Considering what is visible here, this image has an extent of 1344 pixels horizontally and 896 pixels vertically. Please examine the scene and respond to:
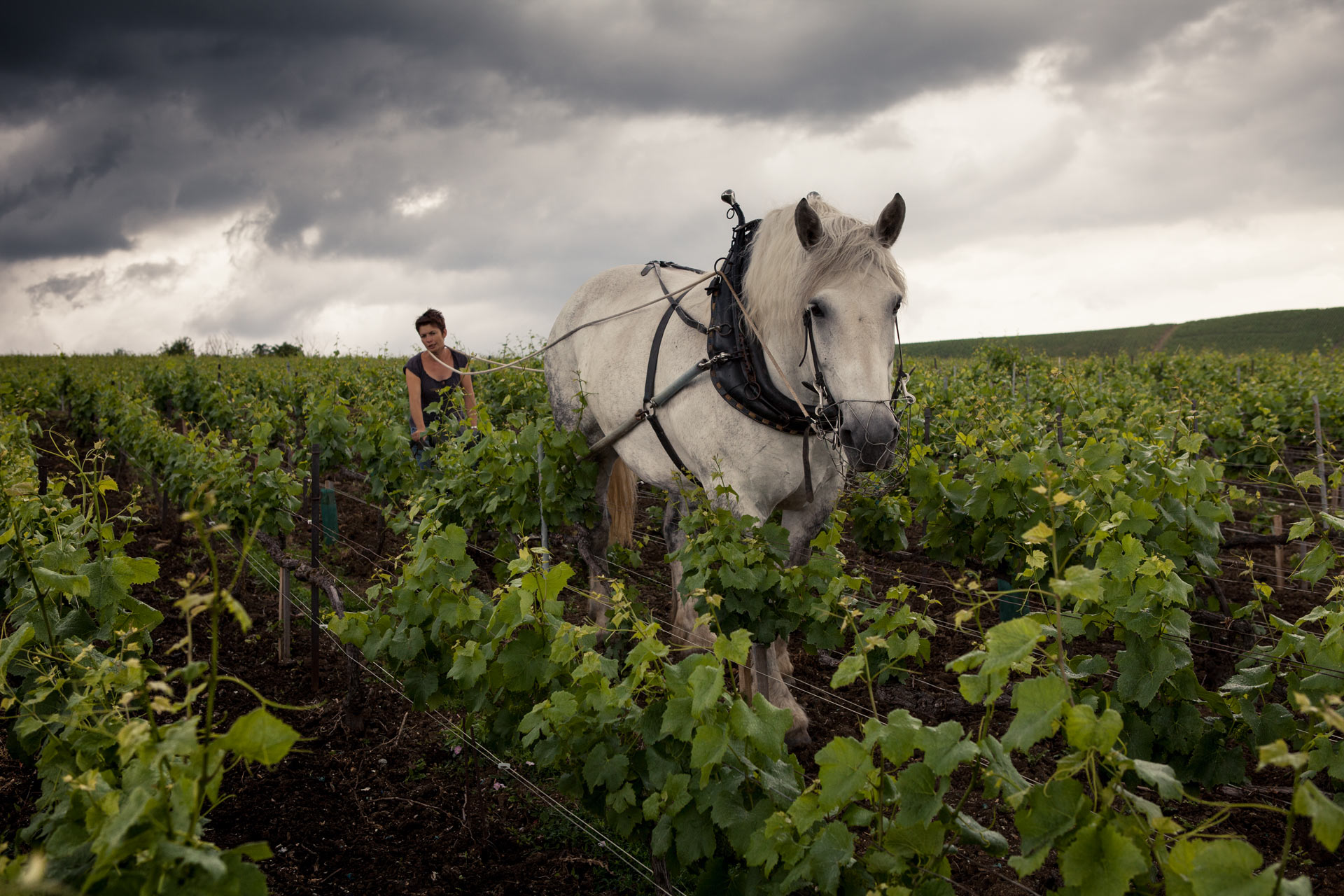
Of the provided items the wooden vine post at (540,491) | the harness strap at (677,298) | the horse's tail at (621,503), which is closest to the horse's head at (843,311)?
Answer: the harness strap at (677,298)

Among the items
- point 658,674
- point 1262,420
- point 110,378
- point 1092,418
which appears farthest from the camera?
point 110,378

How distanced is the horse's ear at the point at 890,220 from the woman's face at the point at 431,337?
4.01m

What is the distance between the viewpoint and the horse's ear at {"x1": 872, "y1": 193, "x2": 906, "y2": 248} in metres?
3.09

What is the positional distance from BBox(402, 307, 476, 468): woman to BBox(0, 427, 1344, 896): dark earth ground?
6.36 feet

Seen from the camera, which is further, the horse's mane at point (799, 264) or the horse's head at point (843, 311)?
the horse's mane at point (799, 264)

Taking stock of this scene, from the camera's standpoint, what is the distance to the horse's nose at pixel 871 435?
2.75 meters

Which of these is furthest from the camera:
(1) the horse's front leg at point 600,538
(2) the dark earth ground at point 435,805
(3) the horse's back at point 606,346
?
(1) the horse's front leg at point 600,538

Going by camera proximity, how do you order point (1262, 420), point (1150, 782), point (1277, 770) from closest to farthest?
point (1150, 782) < point (1277, 770) < point (1262, 420)

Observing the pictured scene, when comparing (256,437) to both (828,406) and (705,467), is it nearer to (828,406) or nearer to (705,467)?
(705,467)

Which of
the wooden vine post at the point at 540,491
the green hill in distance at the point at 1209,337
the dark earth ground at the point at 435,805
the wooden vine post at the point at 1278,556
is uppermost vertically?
the green hill in distance at the point at 1209,337

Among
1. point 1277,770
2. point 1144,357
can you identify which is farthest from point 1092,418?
point 1144,357

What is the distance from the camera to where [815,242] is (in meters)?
3.03

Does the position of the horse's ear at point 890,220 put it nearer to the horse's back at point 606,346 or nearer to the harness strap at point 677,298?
the harness strap at point 677,298

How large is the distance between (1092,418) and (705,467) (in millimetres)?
2666
